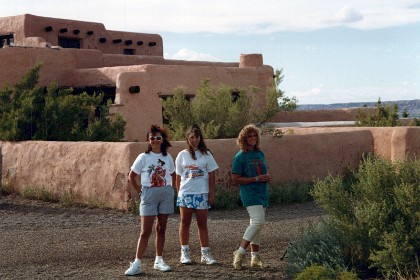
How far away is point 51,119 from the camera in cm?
1794

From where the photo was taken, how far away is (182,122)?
706 inches

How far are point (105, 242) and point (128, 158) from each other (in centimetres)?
311

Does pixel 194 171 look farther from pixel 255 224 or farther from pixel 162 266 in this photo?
pixel 162 266

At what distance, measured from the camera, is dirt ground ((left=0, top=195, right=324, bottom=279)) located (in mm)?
8742

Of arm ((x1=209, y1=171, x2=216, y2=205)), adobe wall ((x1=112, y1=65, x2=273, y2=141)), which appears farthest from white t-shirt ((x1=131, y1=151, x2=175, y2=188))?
adobe wall ((x1=112, y1=65, x2=273, y2=141))

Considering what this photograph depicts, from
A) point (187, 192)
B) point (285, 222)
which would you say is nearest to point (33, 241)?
point (187, 192)

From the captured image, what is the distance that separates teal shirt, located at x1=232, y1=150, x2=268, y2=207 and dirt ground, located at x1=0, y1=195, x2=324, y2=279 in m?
0.78

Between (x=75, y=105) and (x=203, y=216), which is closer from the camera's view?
(x=203, y=216)

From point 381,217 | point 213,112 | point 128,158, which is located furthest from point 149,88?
point 381,217

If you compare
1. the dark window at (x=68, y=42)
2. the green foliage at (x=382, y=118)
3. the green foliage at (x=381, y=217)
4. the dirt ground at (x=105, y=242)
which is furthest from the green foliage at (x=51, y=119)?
the dark window at (x=68, y=42)

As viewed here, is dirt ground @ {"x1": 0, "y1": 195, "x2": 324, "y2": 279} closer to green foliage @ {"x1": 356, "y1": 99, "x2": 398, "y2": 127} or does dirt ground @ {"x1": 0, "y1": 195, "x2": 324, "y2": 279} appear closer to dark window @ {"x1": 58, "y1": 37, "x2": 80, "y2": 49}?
green foliage @ {"x1": 356, "y1": 99, "x2": 398, "y2": 127}

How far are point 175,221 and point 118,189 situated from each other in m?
1.71

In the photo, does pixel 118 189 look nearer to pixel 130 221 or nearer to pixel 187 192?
pixel 130 221

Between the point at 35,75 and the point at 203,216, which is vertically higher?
the point at 35,75
